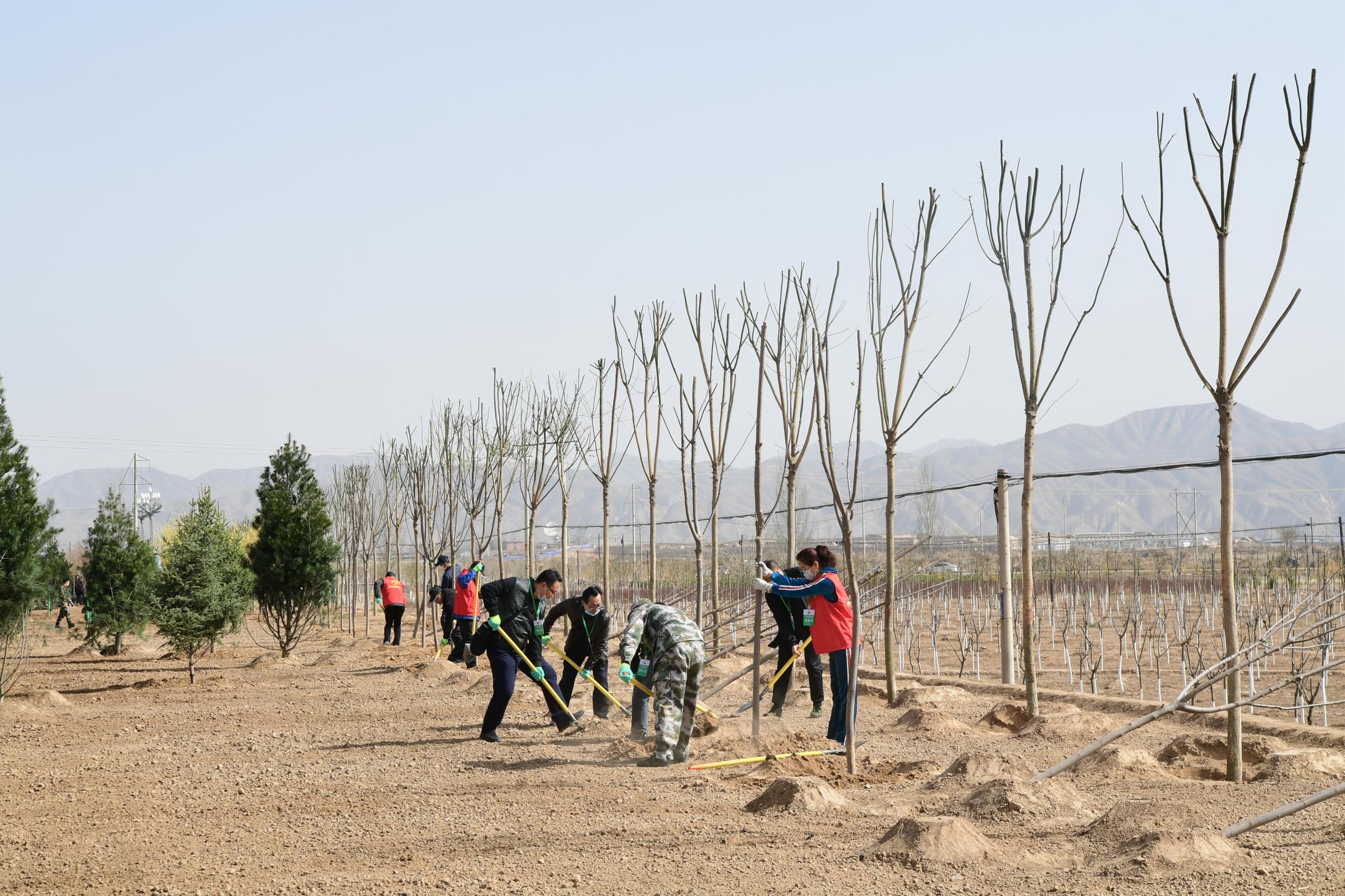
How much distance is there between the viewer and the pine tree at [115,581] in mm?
17719

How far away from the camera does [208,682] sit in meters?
13.9

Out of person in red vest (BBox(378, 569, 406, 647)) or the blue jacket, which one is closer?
the blue jacket

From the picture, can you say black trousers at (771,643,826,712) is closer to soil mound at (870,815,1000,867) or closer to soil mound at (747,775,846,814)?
soil mound at (747,775,846,814)

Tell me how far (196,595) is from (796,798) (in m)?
10.3

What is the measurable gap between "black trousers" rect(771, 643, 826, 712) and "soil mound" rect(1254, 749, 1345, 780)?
3843 mm

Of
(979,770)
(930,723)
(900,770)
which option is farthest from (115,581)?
(979,770)

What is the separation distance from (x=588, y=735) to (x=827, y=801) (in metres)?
3.40

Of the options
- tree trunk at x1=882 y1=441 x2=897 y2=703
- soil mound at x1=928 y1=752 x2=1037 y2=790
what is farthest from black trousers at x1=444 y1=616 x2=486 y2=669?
soil mound at x1=928 y1=752 x2=1037 y2=790

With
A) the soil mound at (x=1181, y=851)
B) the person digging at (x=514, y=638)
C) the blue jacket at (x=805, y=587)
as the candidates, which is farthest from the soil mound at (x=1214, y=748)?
the person digging at (x=514, y=638)

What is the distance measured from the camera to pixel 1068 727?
25.9 ft

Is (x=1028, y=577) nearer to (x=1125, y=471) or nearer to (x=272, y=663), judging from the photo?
(x=1125, y=471)

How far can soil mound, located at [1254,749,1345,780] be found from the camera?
233 inches

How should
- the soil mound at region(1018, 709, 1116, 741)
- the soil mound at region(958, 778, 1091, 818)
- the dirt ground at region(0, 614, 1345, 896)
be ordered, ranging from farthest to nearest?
the soil mound at region(1018, 709, 1116, 741)
the soil mound at region(958, 778, 1091, 818)
the dirt ground at region(0, 614, 1345, 896)

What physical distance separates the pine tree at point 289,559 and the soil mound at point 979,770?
41.7 feet
